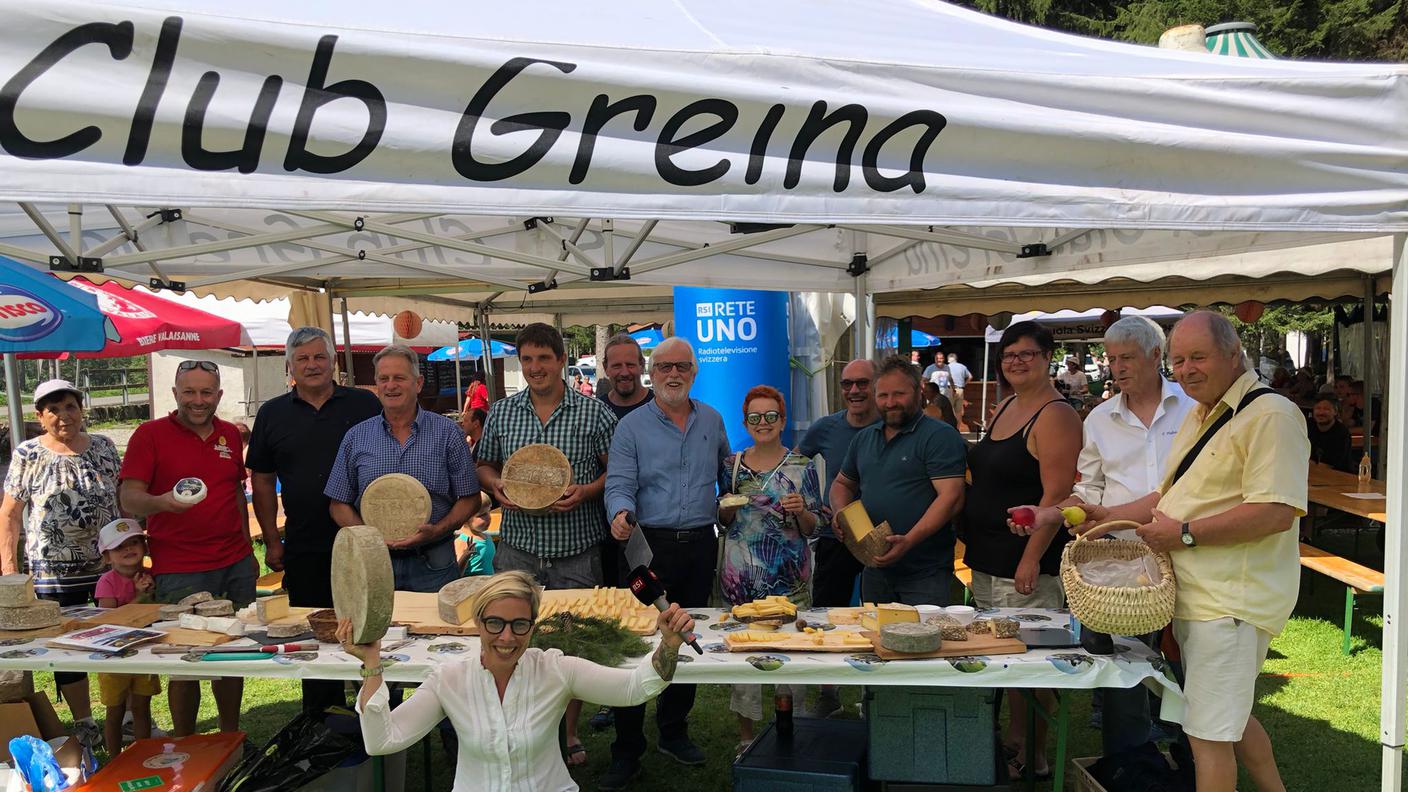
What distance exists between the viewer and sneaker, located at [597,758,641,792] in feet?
12.2

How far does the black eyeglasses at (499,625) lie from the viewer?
2350 millimetres

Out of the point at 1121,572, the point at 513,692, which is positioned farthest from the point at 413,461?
the point at 1121,572

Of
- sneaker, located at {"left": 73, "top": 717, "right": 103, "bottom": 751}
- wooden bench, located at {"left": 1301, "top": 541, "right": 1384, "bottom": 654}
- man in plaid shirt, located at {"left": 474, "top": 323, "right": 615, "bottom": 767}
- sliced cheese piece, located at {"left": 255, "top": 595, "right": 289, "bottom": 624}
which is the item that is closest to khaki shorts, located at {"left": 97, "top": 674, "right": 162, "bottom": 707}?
sneaker, located at {"left": 73, "top": 717, "right": 103, "bottom": 751}

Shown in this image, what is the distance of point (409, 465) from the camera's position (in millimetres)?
3766

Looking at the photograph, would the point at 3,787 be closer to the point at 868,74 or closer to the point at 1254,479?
the point at 868,74

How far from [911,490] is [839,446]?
2.44 ft

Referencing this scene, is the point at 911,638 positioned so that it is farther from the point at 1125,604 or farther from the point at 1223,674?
the point at 1223,674

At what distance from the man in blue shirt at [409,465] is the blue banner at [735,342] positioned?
8.19 feet

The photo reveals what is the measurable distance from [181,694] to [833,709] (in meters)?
2.77

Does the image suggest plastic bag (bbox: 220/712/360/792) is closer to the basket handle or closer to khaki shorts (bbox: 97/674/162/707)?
khaki shorts (bbox: 97/674/162/707)

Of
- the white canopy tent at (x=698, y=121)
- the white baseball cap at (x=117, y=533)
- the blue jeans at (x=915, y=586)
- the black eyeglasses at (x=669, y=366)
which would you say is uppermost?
the white canopy tent at (x=698, y=121)

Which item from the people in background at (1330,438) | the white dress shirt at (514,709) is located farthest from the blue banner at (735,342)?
the people in background at (1330,438)

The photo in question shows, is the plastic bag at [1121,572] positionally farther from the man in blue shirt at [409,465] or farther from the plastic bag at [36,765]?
the plastic bag at [36,765]

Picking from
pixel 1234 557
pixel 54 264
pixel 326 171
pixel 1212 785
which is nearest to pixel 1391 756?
pixel 1212 785
